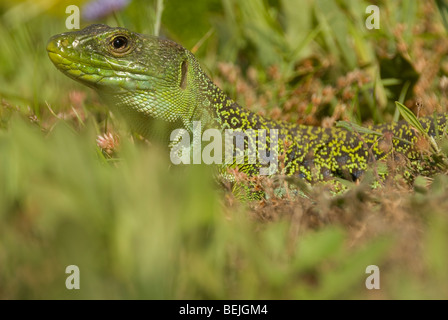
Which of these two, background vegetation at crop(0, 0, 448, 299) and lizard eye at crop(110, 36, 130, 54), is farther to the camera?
lizard eye at crop(110, 36, 130, 54)

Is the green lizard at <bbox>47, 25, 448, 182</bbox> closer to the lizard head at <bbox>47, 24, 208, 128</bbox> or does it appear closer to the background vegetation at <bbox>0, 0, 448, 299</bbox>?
the lizard head at <bbox>47, 24, 208, 128</bbox>

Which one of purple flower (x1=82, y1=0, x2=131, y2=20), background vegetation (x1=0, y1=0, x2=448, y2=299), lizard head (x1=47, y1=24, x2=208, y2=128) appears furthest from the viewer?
purple flower (x1=82, y1=0, x2=131, y2=20)

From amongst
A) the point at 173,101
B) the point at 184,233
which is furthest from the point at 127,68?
the point at 184,233

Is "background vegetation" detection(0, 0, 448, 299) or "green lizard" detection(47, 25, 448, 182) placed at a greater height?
"green lizard" detection(47, 25, 448, 182)

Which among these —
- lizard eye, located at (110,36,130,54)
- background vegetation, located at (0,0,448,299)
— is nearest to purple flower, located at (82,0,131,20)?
lizard eye, located at (110,36,130,54)

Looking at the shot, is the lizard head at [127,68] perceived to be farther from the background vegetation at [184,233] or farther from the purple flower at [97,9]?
the purple flower at [97,9]

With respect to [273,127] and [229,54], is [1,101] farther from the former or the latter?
[229,54]

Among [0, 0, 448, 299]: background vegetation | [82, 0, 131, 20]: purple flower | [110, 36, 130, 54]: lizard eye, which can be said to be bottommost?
[0, 0, 448, 299]: background vegetation

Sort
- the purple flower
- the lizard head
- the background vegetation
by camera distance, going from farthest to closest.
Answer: the purple flower → the lizard head → the background vegetation

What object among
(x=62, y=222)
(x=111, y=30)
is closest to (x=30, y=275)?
(x=62, y=222)
